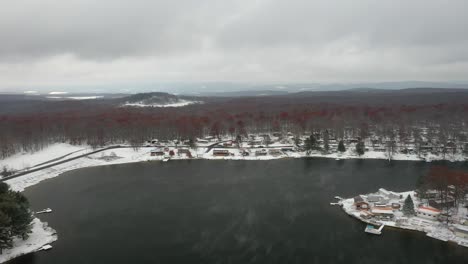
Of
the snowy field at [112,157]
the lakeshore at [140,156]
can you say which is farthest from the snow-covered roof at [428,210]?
the snowy field at [112,157]

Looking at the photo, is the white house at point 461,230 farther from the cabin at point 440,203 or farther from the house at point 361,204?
the house at point 361,204

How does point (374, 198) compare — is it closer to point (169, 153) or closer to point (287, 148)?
point (287, 148)

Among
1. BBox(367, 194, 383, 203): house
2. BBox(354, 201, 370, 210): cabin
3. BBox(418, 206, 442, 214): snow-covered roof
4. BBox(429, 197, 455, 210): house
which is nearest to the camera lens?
BBox(418, 206, 442, 214): snow-covered roof

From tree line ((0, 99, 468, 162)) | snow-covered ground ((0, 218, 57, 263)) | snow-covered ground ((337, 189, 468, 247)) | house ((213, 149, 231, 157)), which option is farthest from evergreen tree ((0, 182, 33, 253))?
tree line ((0, 99, 468, 162))

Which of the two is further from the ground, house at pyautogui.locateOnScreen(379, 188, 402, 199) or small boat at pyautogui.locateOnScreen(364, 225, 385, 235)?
house at pyautogui.locateOnScreen(379, 188, 402, 199)

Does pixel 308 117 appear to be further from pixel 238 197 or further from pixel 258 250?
pixel 258 250

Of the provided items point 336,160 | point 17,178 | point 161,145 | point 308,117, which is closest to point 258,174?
point 336,160

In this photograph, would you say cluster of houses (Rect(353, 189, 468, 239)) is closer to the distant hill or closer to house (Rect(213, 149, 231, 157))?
house (Rect(213, 149, 231, 157))
